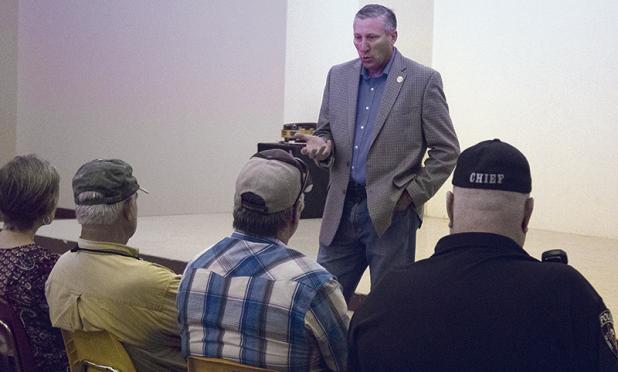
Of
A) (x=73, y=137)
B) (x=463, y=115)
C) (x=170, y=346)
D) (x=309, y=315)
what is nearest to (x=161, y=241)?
(x=73, y=137)

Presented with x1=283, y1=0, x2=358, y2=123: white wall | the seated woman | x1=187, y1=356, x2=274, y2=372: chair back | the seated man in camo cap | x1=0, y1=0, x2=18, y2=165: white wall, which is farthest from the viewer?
x1=283, y1=0, x2=358, y2=123: white wall

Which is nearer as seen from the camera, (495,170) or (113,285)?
(495,170)

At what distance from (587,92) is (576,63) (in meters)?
0.26

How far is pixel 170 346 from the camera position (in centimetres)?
231

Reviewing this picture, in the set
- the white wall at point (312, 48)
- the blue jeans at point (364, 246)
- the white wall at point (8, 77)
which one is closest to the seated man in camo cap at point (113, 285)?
the blue jeans at point (364, 246)

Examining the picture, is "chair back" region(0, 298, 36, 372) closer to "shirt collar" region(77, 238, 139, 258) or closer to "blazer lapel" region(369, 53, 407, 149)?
"shirt collar" region(77, 238, 139, 258)

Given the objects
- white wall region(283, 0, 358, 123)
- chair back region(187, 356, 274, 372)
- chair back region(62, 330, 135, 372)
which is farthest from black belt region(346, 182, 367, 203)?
white wall region(283, 0, 358, 123)

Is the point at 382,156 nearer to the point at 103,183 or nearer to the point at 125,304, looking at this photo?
the point at 103,183

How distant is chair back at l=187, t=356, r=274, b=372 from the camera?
1896mm

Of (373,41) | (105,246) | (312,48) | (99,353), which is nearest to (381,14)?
(373,41)

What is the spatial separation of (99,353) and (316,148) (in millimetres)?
1189

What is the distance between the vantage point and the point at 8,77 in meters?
8.19

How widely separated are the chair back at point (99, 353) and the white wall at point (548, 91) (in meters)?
5.98

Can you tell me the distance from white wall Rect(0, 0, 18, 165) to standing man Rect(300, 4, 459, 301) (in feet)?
18.7
